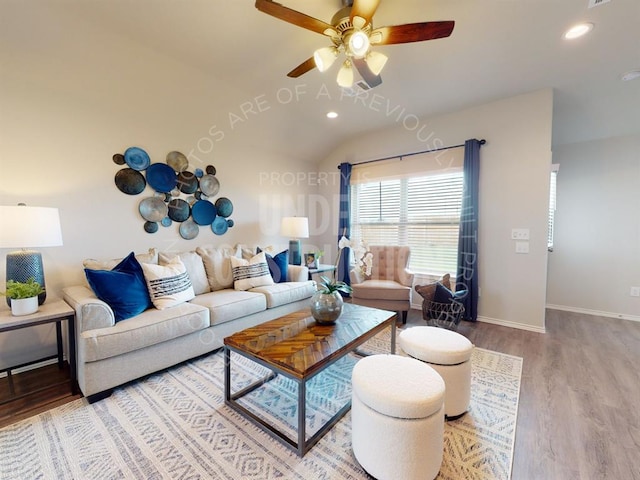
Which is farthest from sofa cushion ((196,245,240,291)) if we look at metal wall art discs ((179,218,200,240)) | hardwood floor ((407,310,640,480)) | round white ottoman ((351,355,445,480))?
hardwood floor ((407,310,640,480))

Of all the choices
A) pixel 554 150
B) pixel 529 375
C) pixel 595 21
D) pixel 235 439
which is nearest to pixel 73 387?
pixel 235 439

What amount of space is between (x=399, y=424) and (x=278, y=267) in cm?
248

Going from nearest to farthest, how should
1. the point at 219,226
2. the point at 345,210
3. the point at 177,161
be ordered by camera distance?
1. the point at 177,161
2. the point at 219,226
3. the point at 345,210

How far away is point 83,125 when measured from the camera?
2.45 metres

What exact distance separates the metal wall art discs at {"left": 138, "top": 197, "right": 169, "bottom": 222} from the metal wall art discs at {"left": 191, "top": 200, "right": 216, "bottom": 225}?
1.04ft

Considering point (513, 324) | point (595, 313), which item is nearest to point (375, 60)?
point (513, 324)

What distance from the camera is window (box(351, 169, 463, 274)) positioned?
3.75m

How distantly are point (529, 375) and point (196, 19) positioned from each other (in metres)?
3.88

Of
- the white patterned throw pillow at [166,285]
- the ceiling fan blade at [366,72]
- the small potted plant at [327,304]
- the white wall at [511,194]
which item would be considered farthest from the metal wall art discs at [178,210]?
the white wall at [511,194]

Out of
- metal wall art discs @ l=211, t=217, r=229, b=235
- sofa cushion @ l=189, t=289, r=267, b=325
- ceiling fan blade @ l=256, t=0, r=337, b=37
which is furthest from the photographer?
metal wall art discs @ l=211, t=217, r=229, b=235

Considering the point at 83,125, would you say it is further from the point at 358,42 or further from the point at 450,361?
the point at 450,361

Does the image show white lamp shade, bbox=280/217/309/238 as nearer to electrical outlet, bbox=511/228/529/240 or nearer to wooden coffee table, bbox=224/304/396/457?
wooden coffee table, bbox=224/304/396/457

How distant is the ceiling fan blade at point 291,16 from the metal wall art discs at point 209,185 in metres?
2.20

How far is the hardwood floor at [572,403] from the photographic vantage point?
4.58 ft
